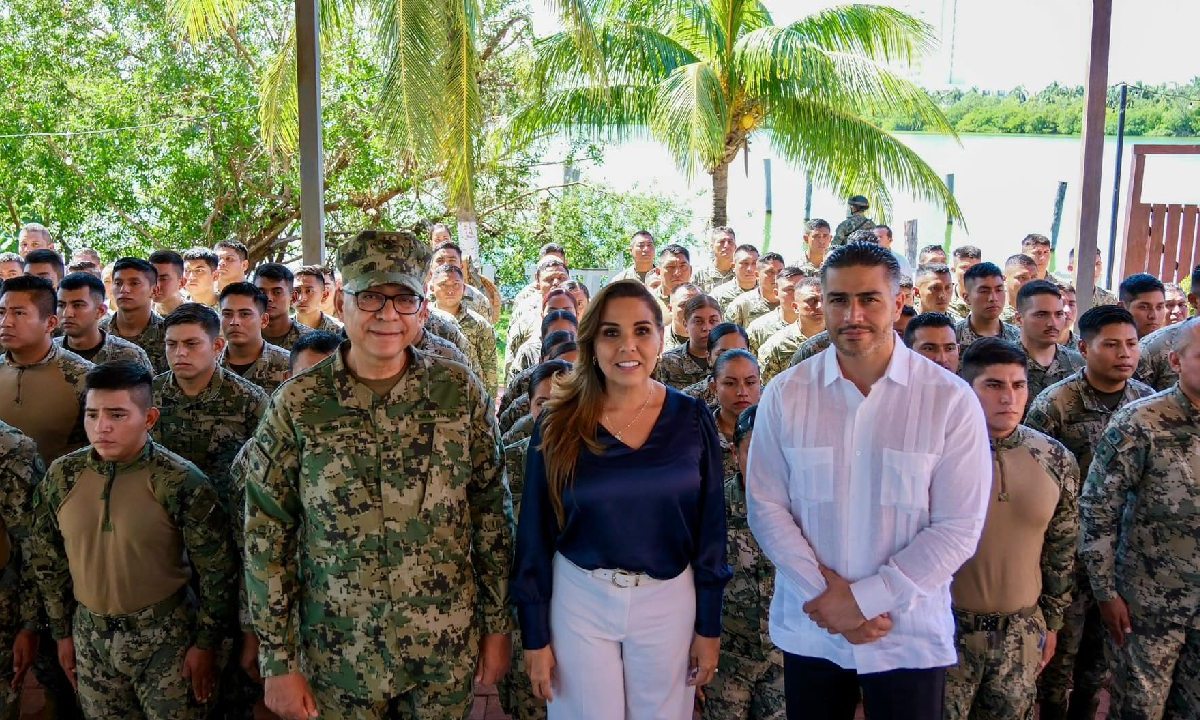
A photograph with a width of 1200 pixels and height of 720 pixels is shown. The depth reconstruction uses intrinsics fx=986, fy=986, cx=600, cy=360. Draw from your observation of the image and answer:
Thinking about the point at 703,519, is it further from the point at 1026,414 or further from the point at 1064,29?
the point at 1064,29

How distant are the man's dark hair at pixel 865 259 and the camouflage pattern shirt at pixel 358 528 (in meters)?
1.06

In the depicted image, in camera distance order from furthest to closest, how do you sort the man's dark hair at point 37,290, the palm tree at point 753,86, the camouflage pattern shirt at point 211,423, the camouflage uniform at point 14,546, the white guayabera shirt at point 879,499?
the palm tree at point 753,86 → the man's dark hair at point 37,290 → the camouflage pattern shirt at point 211,423 → the camouflage uniform at point 14,546 → the white guayabera shirt at point 879,499

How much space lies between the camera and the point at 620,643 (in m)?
2.73

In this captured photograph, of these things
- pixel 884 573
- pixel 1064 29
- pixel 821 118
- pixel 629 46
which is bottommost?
pixel 884 573

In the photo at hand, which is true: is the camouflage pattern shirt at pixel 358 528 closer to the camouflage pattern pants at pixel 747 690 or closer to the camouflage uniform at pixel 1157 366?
the camouflage pattern pants at pixel 747 690

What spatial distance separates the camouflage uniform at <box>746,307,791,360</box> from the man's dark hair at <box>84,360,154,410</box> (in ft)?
13.3

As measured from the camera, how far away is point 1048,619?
3.40 metres

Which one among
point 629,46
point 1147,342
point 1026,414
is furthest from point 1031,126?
point 1026,414

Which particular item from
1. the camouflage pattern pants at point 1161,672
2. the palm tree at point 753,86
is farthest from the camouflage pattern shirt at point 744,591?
the palm tree at point 753,86

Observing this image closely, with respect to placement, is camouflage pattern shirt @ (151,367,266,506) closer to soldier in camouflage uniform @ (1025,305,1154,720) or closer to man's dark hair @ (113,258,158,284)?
man's dark hair @ (113,258,158,284)

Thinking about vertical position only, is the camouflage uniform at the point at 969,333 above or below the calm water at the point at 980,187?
below

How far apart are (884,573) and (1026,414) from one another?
224 cm

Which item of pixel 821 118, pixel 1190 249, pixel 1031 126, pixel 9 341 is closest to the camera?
pixel 9 341

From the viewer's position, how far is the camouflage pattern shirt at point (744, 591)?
342cm
